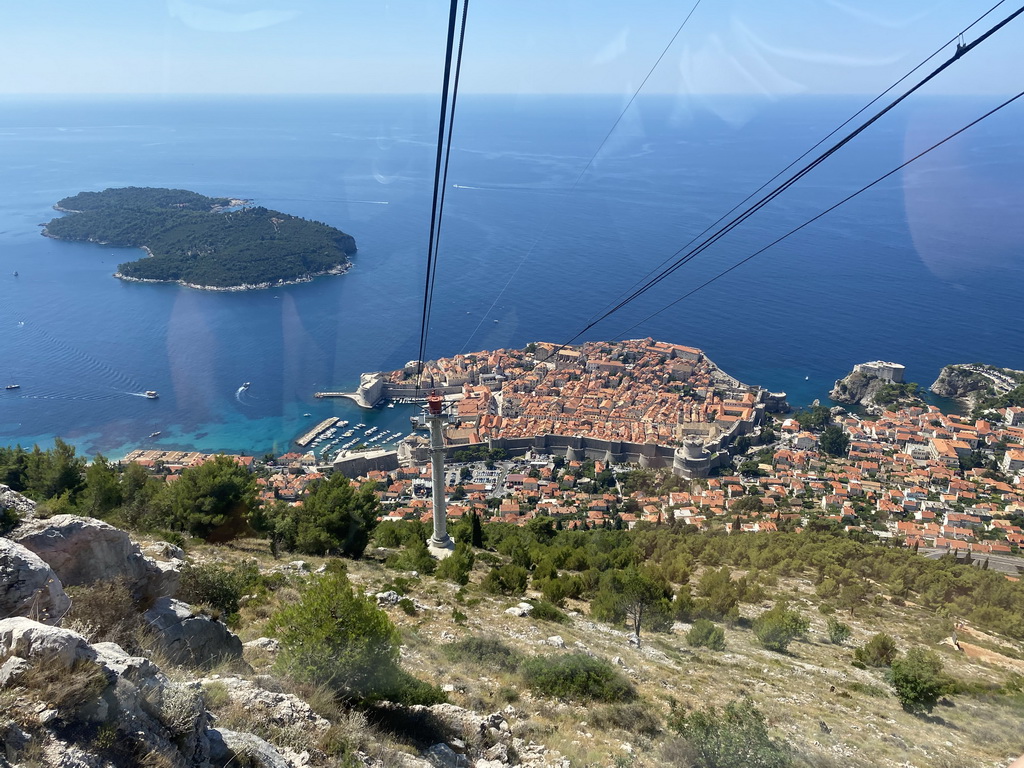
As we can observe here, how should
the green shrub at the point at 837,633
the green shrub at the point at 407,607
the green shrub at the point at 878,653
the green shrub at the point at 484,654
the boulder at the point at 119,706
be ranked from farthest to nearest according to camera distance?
the green shrub at the point at 837,633 < the green shrub at the point at 878,653 < the green shrub at the point at 407,607 < the green shrub at the point at 484,654 < the boulder at the point at 119,706

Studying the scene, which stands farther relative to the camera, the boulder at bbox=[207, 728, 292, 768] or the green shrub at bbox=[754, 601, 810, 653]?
the green shrub at bbox=[754, 601, 810, 653]

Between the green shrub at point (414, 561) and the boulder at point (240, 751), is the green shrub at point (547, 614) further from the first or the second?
the boulder at point (240, 751)

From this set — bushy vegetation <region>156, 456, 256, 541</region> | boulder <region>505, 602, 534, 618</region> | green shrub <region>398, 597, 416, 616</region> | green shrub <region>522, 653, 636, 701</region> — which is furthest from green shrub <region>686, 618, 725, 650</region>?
bushy vegetation <region>156, 456, 256, 541</region>

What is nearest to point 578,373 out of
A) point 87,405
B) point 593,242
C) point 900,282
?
point 593,242

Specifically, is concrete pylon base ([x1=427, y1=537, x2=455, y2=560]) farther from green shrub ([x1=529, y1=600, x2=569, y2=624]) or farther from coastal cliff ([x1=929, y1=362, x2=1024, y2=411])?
coastal cliff ([x1=929, y1=362, x2=1024, y2=411])

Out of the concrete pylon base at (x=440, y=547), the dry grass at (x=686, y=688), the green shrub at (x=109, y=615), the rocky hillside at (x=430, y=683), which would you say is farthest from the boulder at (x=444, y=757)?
the concrete pylon base at (x=440, y=547)
